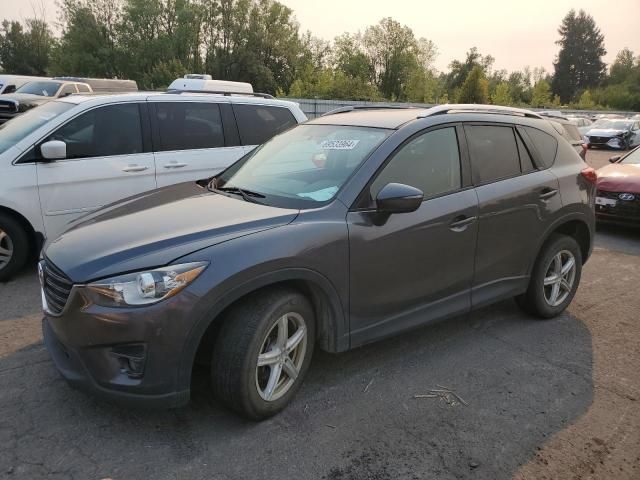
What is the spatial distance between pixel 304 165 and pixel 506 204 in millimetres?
1512

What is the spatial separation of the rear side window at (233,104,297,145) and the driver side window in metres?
3.05

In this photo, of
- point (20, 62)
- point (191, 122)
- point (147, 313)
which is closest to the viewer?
point (147, 313)

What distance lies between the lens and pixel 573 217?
4.47 metres

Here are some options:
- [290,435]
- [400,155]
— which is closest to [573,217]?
[400,155]

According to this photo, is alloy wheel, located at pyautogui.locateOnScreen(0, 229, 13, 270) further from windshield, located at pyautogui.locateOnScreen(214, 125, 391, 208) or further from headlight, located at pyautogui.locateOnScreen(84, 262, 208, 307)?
headlight, located at pyautogui.locateOnScreen(84, 262, 208, 307)

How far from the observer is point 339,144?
3.66 metres

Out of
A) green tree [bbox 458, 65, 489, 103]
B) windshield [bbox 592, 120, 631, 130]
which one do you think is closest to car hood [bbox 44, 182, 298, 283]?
windshield [bbox 592, 120, 631, 130]

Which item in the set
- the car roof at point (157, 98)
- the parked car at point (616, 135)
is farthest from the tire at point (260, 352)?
the parked car at point (616, 135)

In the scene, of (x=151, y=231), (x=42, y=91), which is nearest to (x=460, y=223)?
(x=151, y=231)

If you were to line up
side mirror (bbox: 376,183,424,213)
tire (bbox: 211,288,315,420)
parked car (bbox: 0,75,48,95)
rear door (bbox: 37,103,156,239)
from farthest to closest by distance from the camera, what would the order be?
parked car (bbox: 0,75,48,95), rear door (bbox: 37,103,156,239), side mirror (bbox: 376,183,424,213), tire (bbox: 211,288,315,420)

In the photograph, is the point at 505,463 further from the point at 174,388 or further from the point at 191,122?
the point at 191,122

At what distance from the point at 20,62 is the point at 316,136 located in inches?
2823

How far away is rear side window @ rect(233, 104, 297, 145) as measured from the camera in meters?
6.50

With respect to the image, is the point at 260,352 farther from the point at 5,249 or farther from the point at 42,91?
the point at 42,91
